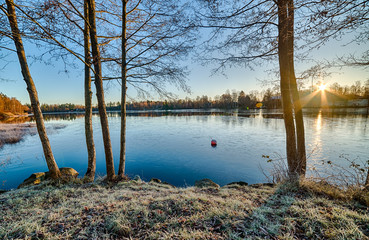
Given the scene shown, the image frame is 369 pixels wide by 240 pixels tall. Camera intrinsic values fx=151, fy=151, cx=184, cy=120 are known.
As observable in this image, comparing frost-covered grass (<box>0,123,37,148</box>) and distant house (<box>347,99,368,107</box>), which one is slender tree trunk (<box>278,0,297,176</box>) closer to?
frost-covered grass (<box>0,123,37,148</box>)

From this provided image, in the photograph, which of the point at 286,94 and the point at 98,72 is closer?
the point at 286,94

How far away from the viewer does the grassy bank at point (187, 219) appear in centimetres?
220

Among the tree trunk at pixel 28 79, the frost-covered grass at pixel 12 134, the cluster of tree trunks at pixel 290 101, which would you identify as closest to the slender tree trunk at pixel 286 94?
the cluster of tree trunks at pixel 290 101

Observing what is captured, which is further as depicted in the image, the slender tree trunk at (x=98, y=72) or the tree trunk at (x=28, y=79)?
the slender tree trunk at (x=98, y=72)

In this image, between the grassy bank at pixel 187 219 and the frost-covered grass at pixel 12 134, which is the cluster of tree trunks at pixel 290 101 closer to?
the grassy bank at pixel 187 219

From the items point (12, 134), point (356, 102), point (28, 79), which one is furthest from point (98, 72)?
point (356, 102)

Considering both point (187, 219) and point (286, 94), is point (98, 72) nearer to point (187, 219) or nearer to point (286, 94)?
point (187, 219)

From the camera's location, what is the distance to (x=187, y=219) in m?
2.58

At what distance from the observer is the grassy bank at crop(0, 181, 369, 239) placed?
220 centimetres

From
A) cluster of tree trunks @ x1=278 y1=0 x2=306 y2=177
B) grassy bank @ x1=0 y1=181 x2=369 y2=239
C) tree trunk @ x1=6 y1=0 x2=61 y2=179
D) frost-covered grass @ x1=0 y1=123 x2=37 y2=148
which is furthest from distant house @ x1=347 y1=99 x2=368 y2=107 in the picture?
frost-covered grass @ x1=0 y1=123 x2=37 y2=148

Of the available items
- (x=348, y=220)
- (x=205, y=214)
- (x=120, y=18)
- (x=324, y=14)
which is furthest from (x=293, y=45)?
(x=120, y=18)

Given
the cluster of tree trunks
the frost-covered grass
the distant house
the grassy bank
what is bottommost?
the frost-covered grass

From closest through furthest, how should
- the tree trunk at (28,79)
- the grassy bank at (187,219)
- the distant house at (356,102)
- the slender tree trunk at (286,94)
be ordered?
the grassy bank at (187,219), the tree trunk at (28,79), the slender tree trunk at (286,94), the distant house at (356,102)

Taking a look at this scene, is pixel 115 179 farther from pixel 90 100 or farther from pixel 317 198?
pixel 317 198
